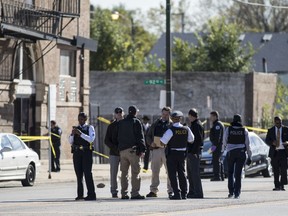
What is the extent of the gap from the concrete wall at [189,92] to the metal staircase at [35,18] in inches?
582

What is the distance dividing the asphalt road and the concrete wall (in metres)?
29.0

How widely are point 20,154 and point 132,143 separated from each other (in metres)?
6.61

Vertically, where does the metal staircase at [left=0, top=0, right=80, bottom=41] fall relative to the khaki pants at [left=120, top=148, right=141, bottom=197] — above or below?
above

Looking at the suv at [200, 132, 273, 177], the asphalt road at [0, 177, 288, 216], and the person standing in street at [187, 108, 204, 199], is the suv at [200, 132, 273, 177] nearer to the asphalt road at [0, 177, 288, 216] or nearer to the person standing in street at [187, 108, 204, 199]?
the asphalt road at [0, 177, 288, 216]

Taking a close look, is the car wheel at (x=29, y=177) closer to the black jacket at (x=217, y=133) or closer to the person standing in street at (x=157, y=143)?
the black jacket at (x=217, y=133)

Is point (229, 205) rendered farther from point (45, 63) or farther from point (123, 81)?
point (123, 81)

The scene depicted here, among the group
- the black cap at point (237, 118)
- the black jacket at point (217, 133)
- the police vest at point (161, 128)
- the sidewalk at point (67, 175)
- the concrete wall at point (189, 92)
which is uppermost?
the concrete wall at point (189, 92)

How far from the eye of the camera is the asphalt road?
1942 cm

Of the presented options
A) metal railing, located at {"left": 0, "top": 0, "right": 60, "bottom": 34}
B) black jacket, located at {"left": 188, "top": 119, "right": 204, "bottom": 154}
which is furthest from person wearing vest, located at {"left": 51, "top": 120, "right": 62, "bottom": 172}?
black jacket, located at {"left": 188, "top": 119, "right": 204, "bottom": 154}

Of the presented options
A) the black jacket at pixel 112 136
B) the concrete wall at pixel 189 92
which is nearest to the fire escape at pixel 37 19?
the black jacket at pixel 112 136

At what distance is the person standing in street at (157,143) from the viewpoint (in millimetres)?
23453

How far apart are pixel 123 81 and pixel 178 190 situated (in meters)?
34.5

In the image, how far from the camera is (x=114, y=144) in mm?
23500

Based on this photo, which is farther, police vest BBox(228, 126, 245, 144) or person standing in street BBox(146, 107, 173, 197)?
police vest BBox(228, 126, 245, 144)
